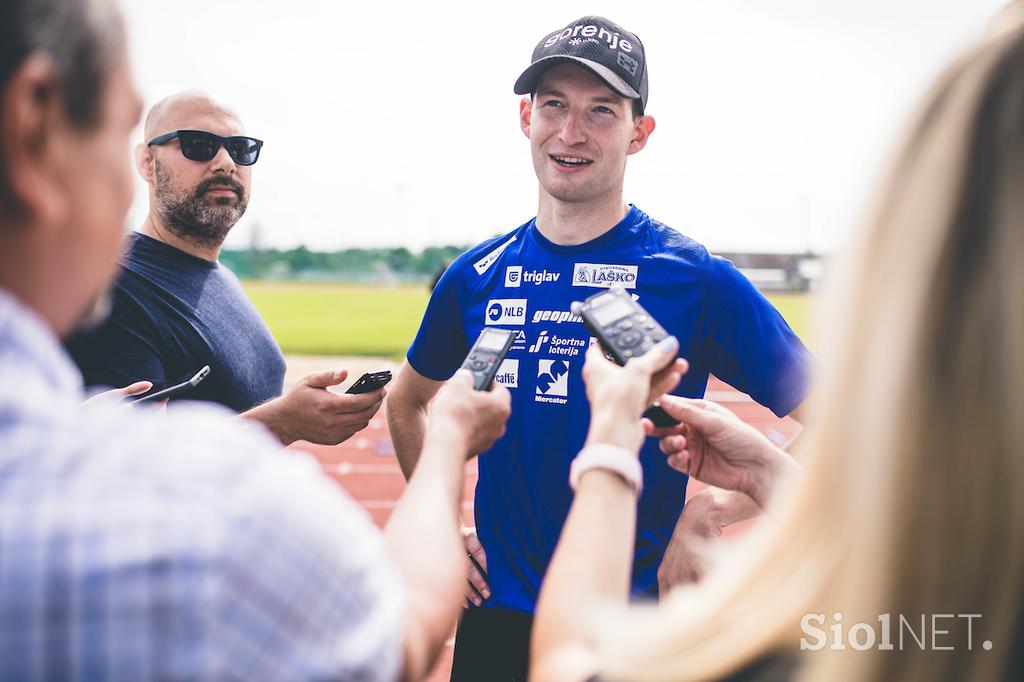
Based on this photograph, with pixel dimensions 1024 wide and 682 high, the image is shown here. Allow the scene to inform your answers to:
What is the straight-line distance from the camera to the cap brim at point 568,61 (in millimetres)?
2703

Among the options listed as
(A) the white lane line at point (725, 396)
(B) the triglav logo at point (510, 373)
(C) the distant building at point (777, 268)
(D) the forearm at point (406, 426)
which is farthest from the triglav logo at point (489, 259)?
(C) the distant building at point (777, 268)

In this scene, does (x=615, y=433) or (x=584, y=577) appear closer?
(x=584, y=577)

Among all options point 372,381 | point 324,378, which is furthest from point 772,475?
point 324,378

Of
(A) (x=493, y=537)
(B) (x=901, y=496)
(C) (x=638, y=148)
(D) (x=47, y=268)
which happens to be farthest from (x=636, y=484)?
(C) (x=638, y=148)

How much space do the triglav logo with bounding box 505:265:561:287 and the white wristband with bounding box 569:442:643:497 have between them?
1357 mm

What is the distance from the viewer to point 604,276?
2650 millimetres

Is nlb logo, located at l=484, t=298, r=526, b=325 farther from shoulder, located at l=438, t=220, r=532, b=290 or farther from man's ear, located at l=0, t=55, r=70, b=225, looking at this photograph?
man's ear, located at l=0, t=55, r=70, b=225

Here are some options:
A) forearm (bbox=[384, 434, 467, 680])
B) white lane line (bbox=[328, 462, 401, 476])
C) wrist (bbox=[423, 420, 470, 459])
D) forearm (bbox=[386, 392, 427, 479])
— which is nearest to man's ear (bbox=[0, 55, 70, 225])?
forearm (bbox=[384, 434, 467, 680])

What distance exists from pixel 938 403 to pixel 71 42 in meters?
1.03

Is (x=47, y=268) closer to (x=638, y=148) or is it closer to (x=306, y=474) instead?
(x=306, y=474)

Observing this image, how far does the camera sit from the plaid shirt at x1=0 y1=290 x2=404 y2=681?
76 cm

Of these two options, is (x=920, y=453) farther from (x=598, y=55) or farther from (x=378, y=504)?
(x=378, y=504)

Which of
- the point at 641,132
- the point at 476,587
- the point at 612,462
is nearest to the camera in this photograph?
the point at 612,462

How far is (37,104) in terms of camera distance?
0.85m
